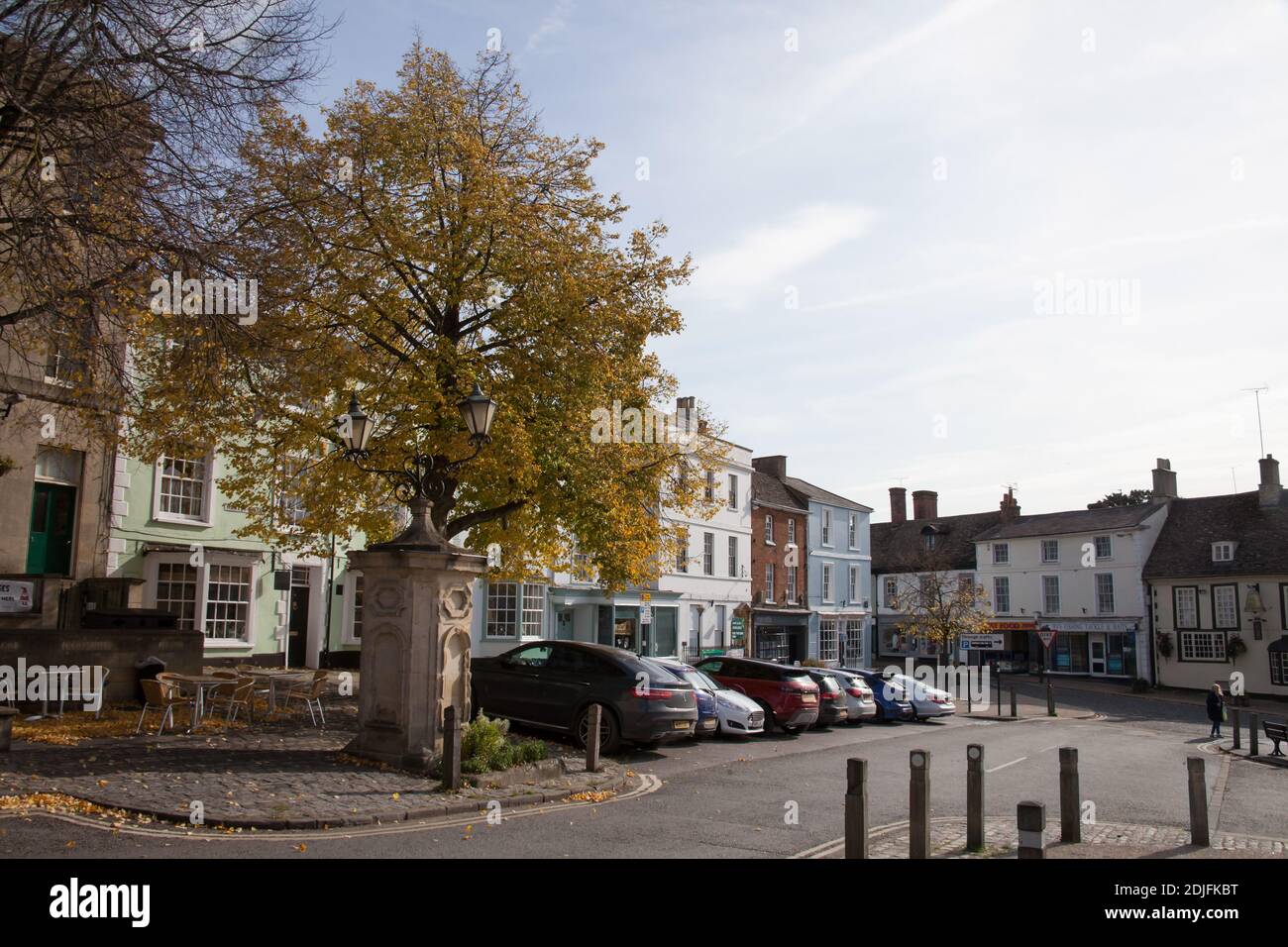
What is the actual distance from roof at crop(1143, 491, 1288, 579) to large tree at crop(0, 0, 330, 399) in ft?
166

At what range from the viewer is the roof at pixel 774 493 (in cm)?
4703

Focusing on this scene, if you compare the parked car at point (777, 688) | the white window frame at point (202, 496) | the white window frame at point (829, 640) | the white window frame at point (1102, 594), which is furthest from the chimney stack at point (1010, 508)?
the white window frame at point (202, 496)

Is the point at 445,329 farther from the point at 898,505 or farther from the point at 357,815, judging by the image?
the point at 898,505

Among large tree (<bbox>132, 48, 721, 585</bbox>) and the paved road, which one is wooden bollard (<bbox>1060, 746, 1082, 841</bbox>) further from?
large tree (<bbox>132, 48, 721, 585</bbox>)

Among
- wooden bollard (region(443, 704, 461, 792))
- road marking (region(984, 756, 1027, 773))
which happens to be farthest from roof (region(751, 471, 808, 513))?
wooden bollard (region(443, 704, 461, 792))

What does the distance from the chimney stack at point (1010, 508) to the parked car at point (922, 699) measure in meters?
36.9

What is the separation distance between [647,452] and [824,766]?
21.2 feet

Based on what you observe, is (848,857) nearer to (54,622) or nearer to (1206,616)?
(54,622)

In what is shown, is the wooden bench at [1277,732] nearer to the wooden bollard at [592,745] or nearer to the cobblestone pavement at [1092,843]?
the cobblestone pavement at [1092,843]

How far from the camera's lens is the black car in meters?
15.8
